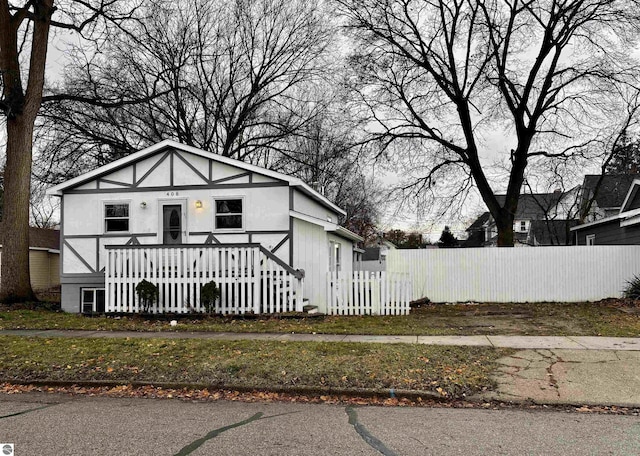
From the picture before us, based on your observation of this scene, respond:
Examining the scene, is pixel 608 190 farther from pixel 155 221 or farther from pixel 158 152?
pixel 155 221

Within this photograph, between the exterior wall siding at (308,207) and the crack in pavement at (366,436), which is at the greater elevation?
the exterior wall siding at (308,207)

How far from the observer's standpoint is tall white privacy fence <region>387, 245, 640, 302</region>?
1667cm

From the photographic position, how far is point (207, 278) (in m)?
13.5

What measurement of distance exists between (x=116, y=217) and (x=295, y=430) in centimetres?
1280

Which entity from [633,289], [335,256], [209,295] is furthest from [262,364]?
[633,289]

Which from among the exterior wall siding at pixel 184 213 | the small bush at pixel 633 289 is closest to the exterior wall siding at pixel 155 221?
the exterior wall siding at pixel 184 213

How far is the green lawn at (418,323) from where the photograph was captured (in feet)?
34.5

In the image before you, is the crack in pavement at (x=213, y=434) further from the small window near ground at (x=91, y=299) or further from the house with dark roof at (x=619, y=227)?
the house with dark roof at (x=619, y=227)

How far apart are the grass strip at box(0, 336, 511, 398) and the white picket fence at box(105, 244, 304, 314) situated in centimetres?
430

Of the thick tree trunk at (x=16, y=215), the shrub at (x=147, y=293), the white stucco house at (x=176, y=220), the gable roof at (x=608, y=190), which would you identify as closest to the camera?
the shrub at (x=147, y=293)

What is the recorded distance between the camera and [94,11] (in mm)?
17484

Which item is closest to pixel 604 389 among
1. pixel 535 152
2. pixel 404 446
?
pixel 404 446

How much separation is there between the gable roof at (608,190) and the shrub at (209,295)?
3091 centimetres

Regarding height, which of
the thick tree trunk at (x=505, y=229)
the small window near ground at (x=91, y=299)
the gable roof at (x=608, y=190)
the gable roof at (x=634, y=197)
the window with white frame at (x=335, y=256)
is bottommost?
the small window near ground at (x=91, y=299)
